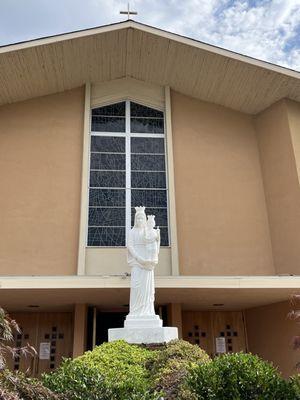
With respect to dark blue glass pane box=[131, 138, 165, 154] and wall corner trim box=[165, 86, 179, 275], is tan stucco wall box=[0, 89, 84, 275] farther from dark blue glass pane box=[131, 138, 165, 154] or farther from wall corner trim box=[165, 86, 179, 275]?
wall corner trim box=[165, 86, 179, 275]

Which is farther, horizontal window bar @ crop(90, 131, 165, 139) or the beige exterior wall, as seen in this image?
horizontal window bar @ crop(90, 131, 165, 139)

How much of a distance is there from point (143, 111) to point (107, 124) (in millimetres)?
1245

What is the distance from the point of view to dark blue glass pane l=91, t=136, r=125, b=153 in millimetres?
13844

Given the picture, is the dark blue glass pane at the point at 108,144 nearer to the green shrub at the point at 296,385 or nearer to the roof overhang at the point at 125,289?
the roof overhang at the point at 125,289

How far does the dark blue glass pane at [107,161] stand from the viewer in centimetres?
1363

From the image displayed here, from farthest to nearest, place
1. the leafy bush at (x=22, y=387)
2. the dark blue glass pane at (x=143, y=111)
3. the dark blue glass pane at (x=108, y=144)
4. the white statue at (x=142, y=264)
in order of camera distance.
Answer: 1. the dark blue glass pane at (x=143, y=111)
2. the dark blue glass pane at (x=108, y=144)
3. the white statue at (x=142, y=264)
4. the leafy bush at (x=22, y=387)

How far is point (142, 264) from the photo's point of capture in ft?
27.4

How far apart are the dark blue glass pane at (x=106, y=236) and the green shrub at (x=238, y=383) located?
307 inches

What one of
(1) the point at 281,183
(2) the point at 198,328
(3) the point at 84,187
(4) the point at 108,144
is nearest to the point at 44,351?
(2) the point at 198,328

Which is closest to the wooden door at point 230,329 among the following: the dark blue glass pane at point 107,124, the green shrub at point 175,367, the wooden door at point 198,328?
the wooden door at point 198,328

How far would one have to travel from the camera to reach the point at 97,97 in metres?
14.4

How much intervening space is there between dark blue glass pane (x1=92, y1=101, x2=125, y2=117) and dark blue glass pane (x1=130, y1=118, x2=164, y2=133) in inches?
18.4

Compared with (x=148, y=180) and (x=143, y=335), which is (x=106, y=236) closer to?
(x=148, y=180)

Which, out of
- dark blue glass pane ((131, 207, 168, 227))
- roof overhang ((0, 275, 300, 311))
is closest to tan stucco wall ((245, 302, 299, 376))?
roof overhang ((0, 275, 300, 311))
